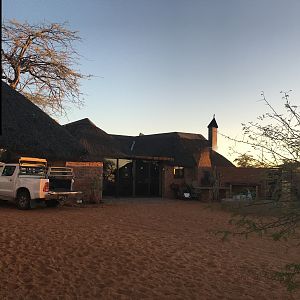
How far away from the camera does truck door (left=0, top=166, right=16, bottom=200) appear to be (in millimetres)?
15984

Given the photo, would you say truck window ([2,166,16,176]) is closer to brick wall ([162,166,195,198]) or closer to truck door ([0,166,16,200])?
truck door ([0,166,16,200])

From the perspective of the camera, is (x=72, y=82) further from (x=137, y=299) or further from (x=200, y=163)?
(x=137, y=299)

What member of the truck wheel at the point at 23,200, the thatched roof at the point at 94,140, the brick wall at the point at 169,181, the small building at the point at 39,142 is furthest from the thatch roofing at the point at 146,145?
the truck wheel at the point at 23,200

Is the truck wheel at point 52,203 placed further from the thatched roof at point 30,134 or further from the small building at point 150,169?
the small building at point 150,169

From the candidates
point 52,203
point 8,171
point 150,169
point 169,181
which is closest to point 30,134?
point 8,171

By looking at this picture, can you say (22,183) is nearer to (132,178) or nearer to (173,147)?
(132,178)

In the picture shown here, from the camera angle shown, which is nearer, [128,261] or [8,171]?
[128,261]

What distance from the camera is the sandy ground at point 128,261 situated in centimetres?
612

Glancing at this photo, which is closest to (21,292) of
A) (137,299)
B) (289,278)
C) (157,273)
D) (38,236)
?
(137,299)

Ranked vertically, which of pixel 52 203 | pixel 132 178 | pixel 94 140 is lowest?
pixel 52 203

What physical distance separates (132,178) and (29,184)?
1091cm

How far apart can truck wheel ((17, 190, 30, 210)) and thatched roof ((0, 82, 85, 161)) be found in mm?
2069

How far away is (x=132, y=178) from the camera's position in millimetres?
25953

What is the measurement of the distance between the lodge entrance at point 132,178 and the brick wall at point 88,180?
4.00m
